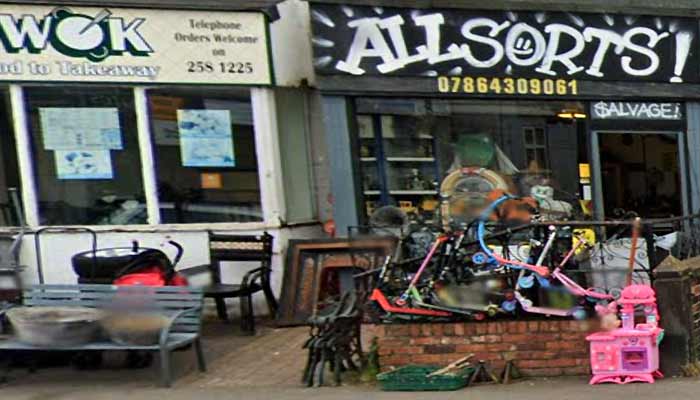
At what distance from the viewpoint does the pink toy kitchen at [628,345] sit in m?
5.55

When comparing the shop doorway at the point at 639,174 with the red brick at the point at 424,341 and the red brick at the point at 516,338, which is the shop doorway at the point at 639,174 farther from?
the red brick at the point at 424,341

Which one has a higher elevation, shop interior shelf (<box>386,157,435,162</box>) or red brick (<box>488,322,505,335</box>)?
shop interior shelf (<box>386,157,435,162</box>)

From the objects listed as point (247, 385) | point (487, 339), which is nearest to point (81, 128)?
point (247, 385)

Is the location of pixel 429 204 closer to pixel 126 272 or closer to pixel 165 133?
pixel 165 133

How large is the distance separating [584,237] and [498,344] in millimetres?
1377

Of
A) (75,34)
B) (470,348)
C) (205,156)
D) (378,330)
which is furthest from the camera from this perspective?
(205,156)

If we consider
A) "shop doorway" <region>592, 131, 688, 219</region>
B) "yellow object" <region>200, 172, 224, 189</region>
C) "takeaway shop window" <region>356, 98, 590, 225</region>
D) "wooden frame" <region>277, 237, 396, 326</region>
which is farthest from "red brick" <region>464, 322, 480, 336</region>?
"shop doorway" <region>592, 131, 688, 219</region>

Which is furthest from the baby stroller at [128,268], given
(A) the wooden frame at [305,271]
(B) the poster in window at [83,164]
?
(A) the wooden frame at [305,271]

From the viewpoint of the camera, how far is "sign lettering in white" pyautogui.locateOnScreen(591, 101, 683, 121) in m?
9.51

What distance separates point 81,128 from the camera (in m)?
8.16

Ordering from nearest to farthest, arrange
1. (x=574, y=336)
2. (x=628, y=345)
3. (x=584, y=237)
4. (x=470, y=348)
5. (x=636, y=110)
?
(x=628, y=345), (x=574, y=336), (x=470, y=348), (x=584, y=237), (x=636, y=110)

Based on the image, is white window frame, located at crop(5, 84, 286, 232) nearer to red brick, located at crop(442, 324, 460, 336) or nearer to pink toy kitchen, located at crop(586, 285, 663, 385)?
red brick, located at crop(442, 324, 460, 336)

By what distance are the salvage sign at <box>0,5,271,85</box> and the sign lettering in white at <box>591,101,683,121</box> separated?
4.30m

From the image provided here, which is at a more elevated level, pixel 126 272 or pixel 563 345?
pixel 126 272
